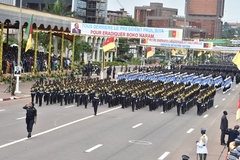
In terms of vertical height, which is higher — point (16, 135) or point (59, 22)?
point (59, 22)

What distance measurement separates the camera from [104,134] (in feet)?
69.1

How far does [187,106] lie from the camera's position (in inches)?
Answer: 1221

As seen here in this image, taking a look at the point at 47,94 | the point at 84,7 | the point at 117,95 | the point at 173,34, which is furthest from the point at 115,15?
the point at 47,94

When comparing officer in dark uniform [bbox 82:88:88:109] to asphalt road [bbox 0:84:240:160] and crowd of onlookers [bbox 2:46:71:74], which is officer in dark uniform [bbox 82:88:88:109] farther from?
crowd of onlookers [bbox 2:46:71:74]

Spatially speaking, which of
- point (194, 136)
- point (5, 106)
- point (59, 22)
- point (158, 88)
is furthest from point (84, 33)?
point (194, 136)

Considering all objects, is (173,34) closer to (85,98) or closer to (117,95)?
(117,95)

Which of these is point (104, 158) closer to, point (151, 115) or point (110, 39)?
point (151, 115)

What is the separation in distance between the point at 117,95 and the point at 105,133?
10.0 metres

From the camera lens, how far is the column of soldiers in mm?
29609

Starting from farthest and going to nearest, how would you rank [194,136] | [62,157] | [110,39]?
1. [110,39]
2. [194,136]
3. [62,157]

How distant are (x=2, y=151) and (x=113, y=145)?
12.8 ft

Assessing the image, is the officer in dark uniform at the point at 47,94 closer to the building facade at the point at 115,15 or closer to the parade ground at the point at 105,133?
the parade ground at the point at 105,133

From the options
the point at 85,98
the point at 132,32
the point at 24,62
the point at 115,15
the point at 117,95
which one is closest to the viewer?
the point at 85,98

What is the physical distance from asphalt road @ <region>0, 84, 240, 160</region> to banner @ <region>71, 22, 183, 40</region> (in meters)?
16.8
